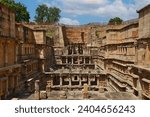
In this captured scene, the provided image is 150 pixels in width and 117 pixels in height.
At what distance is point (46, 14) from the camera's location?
7800cm

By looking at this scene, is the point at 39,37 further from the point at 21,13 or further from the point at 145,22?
the point at 21,13

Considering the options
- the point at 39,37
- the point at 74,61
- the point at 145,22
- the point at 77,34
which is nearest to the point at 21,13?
the point at 77,34

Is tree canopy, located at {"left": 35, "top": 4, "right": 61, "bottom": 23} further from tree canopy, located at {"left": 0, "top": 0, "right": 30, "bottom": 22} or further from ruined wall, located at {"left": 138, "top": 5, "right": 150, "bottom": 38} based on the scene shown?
ruined wall, located at {"left": 138, "top": 5, "right": 150, "bottom": 38}

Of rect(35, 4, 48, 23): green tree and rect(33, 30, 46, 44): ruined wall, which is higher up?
rect(35, 4, 48, 23): green tree

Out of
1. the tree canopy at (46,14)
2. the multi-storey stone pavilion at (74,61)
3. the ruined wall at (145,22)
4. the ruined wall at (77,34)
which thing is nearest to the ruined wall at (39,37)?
the multi-storey stone pavilion at (74,61)

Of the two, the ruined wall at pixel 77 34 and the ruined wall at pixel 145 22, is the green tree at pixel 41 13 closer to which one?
the ruined wall at pixel 77 34

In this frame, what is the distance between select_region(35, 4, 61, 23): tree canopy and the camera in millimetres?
76438

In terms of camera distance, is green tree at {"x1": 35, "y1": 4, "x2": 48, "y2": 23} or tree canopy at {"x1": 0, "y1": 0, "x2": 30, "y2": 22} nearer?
tree canopy at {"x1": 0, "y1": 0, "x2": 30, "y2": 22}

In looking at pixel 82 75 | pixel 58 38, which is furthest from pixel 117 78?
pixel 58 38

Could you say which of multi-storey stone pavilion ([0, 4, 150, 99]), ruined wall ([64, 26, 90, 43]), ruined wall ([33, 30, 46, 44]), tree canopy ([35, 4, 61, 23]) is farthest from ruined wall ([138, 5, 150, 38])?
tree canopy ([35, 4, 61, 23])

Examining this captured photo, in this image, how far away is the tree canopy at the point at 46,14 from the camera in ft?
251

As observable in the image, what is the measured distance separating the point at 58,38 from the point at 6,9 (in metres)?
37.2

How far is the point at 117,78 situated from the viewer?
28.4 meters

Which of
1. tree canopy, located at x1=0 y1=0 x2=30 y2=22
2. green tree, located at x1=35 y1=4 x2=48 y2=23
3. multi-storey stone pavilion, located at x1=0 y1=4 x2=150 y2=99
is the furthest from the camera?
green tree, located at x1=35 y1=4 x2=48 y2=23
